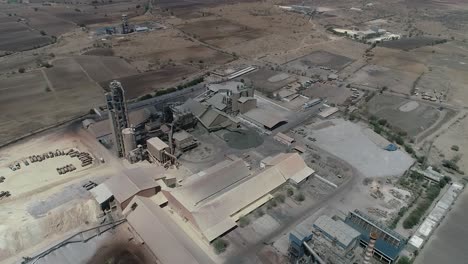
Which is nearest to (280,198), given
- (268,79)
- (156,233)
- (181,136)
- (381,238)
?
(381,238)

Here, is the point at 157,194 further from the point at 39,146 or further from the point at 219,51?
the point at 219,51

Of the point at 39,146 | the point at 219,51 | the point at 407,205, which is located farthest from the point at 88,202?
the point at 219,51

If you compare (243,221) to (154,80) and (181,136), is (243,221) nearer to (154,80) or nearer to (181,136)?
(181,136)

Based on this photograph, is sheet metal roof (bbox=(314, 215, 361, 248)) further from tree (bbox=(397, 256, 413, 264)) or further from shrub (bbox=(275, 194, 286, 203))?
shrub (bbox=(275, 194, 286, 203))

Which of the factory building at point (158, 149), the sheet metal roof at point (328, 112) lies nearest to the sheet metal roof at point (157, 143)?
the factory building at point (158, 149)

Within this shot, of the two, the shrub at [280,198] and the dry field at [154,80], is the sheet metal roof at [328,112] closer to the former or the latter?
the shrub at [280,198]

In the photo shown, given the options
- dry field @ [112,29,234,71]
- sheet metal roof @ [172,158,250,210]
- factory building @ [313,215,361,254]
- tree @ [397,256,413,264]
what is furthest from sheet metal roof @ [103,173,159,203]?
dry field @ [112,29,234,71]
